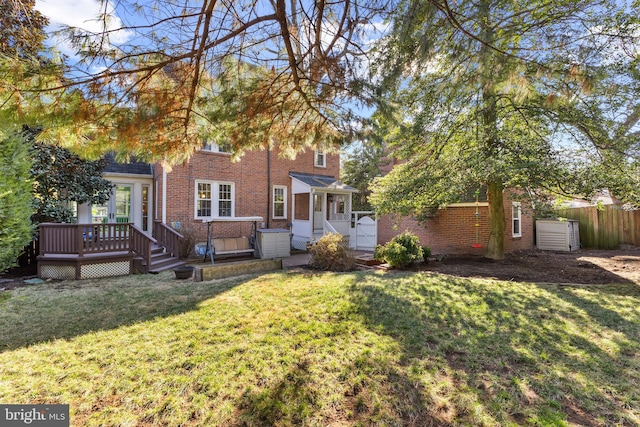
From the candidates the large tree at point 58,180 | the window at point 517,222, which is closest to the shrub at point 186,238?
the large tree at point 58,180

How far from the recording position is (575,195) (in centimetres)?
600

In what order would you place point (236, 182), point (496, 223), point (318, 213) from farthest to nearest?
1. point (318, 213)
2. point (236, 182)
3. point (496, 223)

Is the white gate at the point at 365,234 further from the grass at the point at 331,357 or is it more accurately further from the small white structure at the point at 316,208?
the grass at the point at 331,357

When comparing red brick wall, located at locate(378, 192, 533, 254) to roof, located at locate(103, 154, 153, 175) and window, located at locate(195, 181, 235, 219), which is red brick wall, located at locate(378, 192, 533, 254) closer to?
window, located at locate(195, 181, 235, 219)

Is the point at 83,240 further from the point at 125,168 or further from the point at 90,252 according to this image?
the point at 125,168

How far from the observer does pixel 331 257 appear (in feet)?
25.4

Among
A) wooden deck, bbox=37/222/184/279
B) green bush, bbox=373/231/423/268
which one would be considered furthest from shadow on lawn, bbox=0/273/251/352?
green bush, bbox=373/231/423/268

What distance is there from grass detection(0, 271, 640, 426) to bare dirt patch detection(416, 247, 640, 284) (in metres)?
1.19

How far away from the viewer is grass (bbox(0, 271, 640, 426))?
2268 mm

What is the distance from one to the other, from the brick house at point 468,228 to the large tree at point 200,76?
5.77 meters

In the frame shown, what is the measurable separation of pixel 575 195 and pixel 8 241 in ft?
39.3

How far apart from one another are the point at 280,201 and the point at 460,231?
761 centimetres

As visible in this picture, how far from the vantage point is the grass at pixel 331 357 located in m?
2.27

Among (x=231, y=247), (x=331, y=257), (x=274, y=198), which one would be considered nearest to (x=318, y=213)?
(x=274, y=198)
